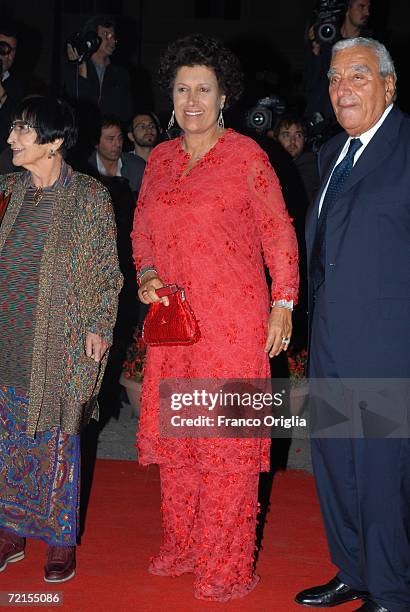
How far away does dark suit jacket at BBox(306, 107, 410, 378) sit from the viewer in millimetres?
2938

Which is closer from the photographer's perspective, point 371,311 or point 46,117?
point 371,311

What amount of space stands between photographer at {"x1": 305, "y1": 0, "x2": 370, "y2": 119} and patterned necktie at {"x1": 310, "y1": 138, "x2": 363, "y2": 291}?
3.86 m

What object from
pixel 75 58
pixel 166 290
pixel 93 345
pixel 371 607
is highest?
pixel 75 58

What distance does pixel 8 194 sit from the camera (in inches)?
136

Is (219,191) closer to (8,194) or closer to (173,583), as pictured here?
(8,194)

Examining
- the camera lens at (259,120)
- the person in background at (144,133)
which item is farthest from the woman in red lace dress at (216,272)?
the camera lens at (259,120)

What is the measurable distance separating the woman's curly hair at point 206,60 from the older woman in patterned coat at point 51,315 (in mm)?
425

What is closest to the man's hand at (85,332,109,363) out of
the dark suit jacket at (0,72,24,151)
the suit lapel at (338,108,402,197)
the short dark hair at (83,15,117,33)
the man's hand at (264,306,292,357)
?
the man's hand at (264,306,292,357)

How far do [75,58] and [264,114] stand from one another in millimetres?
1538

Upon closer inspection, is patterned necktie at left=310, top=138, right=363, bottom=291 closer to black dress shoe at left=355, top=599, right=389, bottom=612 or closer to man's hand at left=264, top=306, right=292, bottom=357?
man's hand at left=264, top=306, right=292, bottom=357

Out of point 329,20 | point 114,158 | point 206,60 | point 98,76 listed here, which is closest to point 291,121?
point 329,20

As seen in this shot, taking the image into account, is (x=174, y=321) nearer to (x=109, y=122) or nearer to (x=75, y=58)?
(x=109, y=122)

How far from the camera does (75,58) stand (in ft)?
23.4

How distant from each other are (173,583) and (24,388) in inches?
36.0
